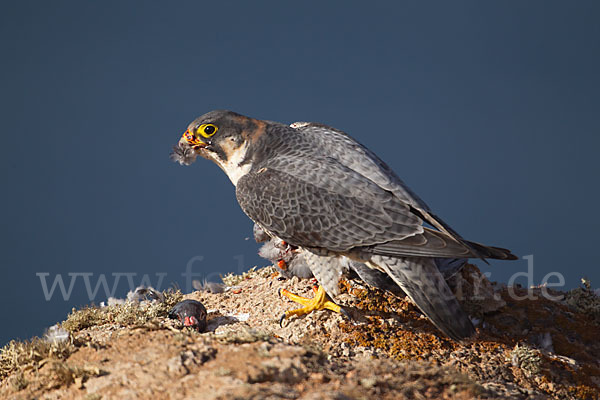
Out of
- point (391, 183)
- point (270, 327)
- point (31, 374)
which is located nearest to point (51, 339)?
point (31, 374)

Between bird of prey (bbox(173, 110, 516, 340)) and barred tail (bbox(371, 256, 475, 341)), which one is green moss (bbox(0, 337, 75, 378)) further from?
barred tail (bbox(371, 256, 475, 341))

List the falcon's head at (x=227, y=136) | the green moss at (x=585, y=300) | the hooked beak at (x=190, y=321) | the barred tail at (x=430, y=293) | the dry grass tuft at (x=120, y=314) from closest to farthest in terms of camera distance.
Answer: the barred tail at (x=430, y=293) < the hooked beak at (x=190, y=321) < the dry grass tuft at (x=120, y=314) < the falcon's head at (x=227, y=136) < the green moss at (x=585, y=300)

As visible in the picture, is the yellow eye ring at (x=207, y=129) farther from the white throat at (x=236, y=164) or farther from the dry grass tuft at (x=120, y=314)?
the dry grass tuft at (x=120, y=314)

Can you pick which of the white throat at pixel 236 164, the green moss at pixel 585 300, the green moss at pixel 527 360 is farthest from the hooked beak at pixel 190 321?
the green moss at pixel 585 300

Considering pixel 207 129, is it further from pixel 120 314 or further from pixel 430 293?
pixel 430 293

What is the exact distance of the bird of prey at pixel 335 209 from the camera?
3946mm

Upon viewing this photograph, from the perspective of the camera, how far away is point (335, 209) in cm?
412

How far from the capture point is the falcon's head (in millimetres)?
4633

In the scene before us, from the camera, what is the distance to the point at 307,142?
15.3 ft

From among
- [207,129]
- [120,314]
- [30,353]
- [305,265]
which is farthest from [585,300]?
[30,353]

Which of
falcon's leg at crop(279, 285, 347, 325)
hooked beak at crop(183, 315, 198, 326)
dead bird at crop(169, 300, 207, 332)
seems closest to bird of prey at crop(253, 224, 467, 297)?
falcon's leg at crop(279, 285, 347, 325)

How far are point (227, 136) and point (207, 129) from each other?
0.19 metres

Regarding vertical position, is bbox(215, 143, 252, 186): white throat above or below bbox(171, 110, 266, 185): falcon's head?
below

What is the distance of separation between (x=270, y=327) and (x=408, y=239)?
132 centimetres
